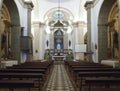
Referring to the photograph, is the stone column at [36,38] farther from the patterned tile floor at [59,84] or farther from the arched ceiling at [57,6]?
the patterned tile floor at [59,84]

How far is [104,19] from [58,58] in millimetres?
14004

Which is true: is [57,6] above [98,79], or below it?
above

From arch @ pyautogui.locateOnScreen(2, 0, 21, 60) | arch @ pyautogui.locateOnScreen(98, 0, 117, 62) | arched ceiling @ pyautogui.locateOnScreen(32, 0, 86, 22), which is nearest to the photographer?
arch @ pyautogui.locateOnScreen(2, 0, 21, 60)

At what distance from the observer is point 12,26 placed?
15945 mm

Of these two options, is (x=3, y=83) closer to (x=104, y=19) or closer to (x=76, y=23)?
(x=104, y=19)

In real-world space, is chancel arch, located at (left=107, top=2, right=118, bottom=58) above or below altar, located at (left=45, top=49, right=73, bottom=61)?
above

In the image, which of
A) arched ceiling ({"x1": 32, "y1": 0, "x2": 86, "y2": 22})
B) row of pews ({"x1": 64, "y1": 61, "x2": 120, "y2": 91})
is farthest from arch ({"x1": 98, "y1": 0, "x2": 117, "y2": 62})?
arched ceiling ({"x1": 32, "y1": 0, "x2": 86, "y2": 22})

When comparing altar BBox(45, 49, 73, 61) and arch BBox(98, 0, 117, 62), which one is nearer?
arch BBox(98, 0, 117, 62)

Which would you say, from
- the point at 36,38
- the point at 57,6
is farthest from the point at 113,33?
the point at 57,6

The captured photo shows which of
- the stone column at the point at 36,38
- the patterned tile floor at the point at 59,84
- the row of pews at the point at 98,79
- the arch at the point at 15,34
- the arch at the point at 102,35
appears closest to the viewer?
the row of pews at the point at 98,79

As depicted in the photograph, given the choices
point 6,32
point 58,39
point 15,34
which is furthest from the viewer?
point 58,39

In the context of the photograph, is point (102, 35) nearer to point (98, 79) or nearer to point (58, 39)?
point (98, 79)

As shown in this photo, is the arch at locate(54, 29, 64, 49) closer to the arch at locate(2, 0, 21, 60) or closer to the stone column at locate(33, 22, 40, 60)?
the stone column at locate(33, 22, 40, 60)

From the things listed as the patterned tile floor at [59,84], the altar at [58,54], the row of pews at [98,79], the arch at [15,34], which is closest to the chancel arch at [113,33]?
the arch at [15,34]
